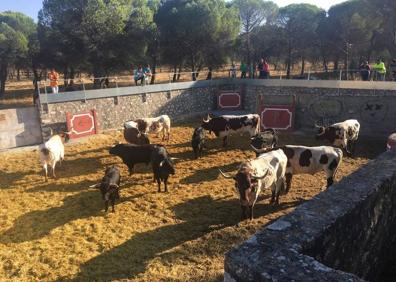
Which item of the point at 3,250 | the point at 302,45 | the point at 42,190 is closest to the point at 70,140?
the point at 42,190

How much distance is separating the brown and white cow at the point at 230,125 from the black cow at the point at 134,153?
476cm

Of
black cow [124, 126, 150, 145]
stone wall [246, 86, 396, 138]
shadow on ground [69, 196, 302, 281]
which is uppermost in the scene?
stone wall [246, 86, 396, 138]

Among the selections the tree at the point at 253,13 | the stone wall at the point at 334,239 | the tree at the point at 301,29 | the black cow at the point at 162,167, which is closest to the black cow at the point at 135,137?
the black cow at the point at 162,167

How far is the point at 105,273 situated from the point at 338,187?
16.2ft

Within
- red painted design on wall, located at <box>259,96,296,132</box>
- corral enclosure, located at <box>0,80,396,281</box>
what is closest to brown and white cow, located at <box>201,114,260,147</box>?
corral enclosure, located at <box>0,80,396,281</box>

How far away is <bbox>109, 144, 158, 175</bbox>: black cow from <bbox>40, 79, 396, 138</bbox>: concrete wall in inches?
233

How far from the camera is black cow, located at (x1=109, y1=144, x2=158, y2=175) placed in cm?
1208

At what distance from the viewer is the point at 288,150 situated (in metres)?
10.5

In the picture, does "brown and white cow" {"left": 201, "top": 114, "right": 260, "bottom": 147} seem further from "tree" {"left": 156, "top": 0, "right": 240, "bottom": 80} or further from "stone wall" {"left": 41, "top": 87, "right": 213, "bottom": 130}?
"tree" {"left": 156, "top": 0, "right": 240, "bottom": 80}

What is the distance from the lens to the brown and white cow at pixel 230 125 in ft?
52.6

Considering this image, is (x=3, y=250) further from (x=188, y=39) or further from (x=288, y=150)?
(x=188, y=39)

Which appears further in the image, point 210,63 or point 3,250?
point 210,63

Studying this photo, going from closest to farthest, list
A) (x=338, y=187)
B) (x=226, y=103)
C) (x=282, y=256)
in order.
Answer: (x=282, y=256) < (x=338, y=187) < (x=226, y=103)

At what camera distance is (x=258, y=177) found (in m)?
8.73
